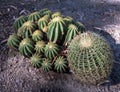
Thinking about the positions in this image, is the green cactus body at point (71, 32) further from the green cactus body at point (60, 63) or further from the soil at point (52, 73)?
the soil at point (52, 73)

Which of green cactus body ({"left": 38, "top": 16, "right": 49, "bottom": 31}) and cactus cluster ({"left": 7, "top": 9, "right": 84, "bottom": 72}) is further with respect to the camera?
green cactus body ({"left": 38, "top": 16, "right": 49, "bottom": 31})

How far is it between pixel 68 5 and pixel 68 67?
2.06m

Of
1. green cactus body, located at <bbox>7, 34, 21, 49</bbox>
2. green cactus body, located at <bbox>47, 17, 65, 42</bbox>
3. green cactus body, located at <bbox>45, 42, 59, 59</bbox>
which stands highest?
green cactus body, located at <bbox>47, 17, 65, 42</bbox>

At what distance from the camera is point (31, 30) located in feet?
13.8

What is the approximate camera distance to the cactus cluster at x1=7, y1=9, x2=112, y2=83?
3.75 metres

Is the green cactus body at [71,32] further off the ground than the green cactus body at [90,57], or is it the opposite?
the green cactus body at [71,32]

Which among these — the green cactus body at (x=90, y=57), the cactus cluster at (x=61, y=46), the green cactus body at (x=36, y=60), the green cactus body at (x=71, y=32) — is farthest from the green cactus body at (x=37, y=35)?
the green cactus body at (x=90, y=57)

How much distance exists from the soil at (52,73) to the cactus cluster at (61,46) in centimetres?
18

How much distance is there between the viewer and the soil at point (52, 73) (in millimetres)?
4127

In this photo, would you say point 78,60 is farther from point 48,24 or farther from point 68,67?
point 48,24

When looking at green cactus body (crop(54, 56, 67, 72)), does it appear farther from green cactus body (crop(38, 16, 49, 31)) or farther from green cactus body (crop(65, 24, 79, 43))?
green cactus body (crop(38, 16, 49, 31))

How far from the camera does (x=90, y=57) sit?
371 centimetres

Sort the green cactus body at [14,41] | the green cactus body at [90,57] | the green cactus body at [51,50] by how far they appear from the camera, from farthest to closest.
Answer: the green cactus body at [14,41] < the green cactus body at [51,50] < the green cactus body at [90,57]

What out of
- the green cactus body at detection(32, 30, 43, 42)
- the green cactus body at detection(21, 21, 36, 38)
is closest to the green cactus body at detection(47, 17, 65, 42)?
the green cactus body at detection(32, 30, 43, 42)
